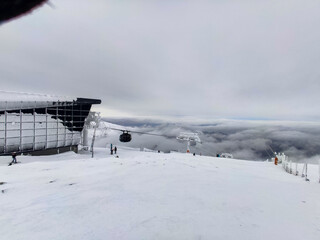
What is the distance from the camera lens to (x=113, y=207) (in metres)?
5.17

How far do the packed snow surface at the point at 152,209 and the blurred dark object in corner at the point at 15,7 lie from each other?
4.42 meters

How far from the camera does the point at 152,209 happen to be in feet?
16.6

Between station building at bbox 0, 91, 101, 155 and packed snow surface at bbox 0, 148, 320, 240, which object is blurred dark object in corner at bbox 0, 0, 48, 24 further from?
station building at bbox 0, 91, 101, 155

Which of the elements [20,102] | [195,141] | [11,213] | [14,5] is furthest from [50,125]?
[14,5]

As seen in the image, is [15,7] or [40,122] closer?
[15,7]

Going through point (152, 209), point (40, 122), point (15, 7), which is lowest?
Result: point (152, 209)

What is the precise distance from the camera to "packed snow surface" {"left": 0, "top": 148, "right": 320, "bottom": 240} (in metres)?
4.00

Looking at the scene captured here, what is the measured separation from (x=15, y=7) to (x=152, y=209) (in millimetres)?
5450

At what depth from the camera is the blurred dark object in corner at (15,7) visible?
1.15m

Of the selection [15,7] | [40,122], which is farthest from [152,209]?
[40,122]

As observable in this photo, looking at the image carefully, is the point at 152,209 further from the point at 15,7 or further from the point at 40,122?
the point at 40,122

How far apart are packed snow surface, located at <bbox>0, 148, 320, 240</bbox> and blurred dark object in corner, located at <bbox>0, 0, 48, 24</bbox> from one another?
442 centimetres

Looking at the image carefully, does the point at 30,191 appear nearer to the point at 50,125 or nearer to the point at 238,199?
the point at 238,199

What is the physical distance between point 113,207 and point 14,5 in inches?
216
